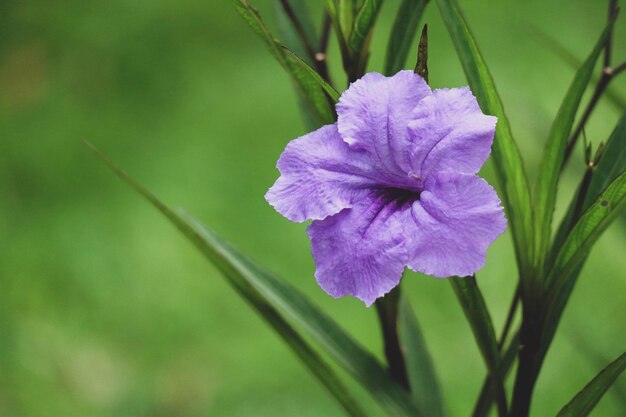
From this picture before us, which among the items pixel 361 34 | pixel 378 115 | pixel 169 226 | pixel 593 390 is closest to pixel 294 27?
pixel 361 34

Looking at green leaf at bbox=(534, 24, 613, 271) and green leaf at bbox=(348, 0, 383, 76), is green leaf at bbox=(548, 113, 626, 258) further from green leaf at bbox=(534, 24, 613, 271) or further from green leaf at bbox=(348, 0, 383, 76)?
green leaf at bbox=(348, 0, 383, 76)

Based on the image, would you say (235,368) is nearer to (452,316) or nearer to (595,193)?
(452,316)

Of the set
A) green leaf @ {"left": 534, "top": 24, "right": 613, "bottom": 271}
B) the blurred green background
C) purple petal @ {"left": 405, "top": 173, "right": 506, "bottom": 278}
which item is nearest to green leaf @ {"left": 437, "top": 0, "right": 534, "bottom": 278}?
green leaf @ {"left": 534, "top": 24, "right": 613, "bottom": 271}

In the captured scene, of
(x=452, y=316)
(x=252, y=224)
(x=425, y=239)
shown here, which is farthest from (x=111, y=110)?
(x=425, y=239)

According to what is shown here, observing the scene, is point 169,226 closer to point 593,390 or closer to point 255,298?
point 255,298

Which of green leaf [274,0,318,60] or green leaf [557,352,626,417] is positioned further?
green leaf [274,0,318,60]

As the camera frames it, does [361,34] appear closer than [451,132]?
No

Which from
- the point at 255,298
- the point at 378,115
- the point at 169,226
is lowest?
the point at 169,226
